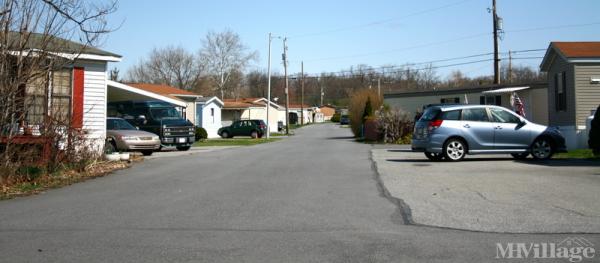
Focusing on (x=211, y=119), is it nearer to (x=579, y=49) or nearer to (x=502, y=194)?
(x=579, y=49)

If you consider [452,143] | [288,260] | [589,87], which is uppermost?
[589,87]

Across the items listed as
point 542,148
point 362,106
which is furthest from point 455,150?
point 362,106

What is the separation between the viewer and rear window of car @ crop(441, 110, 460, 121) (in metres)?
16.8

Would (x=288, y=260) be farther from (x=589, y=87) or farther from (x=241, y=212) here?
(x=589, y=87)

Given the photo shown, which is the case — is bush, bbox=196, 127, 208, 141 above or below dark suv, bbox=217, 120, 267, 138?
below

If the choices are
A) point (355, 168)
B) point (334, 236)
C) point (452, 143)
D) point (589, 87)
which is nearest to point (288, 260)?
point (334, 236)

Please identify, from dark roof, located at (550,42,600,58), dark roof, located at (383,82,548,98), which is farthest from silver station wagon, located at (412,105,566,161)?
dark roof, located at (383,82,548,98)

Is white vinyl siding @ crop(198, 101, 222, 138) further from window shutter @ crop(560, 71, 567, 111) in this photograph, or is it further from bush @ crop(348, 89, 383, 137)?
window shutter @ crop(560, 71, 567, 111)

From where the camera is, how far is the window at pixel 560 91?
77.1 ft

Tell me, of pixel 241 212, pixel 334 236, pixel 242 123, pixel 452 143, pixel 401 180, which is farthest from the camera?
pixel 242 123

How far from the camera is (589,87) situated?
22.1 metres

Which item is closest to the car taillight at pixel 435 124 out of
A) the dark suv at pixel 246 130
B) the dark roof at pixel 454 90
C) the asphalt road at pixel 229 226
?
the asphalt road at pixel 229 226

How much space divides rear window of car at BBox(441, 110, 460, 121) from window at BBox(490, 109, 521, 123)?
3.20 ft

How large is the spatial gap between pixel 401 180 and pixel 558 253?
625 centimetres
